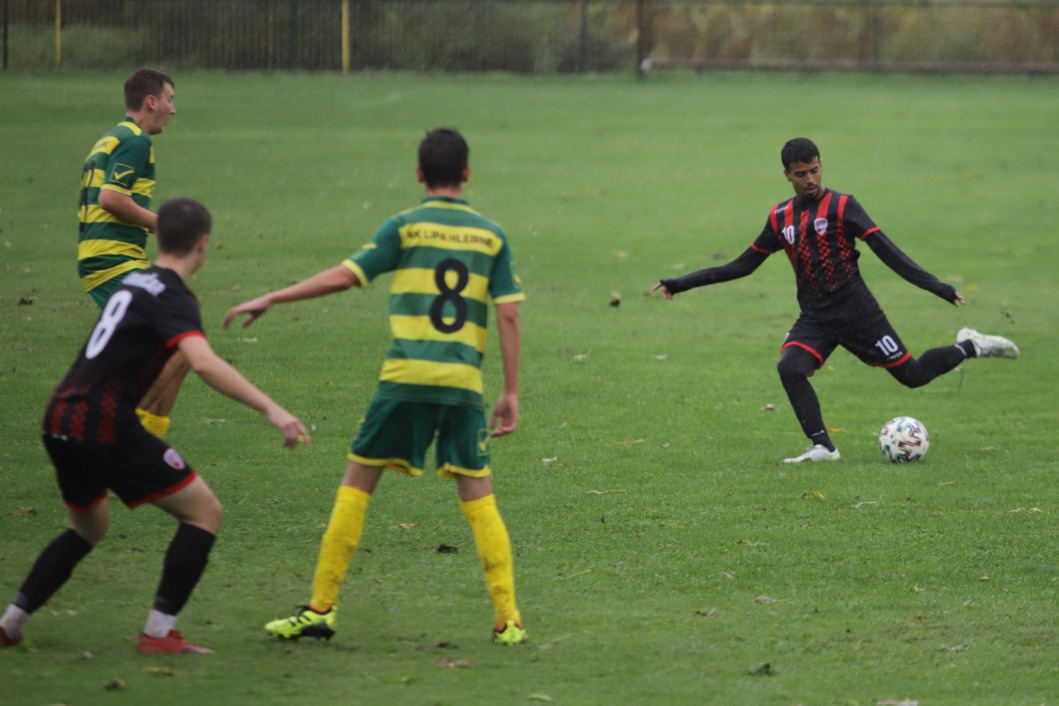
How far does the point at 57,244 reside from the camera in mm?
17328

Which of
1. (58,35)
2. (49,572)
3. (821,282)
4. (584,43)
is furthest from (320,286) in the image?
(584,43)

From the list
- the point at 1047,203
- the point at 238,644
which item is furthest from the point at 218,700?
the point at 1047,203

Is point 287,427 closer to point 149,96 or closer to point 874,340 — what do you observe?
point 149,96

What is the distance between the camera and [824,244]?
919cm

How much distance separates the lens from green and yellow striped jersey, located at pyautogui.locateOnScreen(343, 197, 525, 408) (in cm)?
562

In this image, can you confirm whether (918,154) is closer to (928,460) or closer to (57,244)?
(57,244)

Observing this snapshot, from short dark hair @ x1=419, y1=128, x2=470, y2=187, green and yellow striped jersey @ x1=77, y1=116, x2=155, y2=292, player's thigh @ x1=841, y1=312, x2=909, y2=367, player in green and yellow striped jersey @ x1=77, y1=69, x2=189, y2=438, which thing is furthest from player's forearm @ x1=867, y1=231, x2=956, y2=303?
green and yellow striped jersey @ x1=77, y1=116, x2=155, y2=292

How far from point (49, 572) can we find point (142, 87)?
3682 millimetres

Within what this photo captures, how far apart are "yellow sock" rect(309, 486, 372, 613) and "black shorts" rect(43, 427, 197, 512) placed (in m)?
0.59

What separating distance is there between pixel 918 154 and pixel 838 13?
12380mm

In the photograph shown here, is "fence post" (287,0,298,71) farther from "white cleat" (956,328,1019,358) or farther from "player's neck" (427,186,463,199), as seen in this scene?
"player's neck" (427,186,463,199)

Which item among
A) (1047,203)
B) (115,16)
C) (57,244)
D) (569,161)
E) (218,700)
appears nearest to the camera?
(218,700)

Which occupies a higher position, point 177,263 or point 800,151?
point 800,151

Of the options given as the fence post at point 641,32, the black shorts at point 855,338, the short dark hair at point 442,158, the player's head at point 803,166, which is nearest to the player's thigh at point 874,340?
the black shorts at point 855,338
